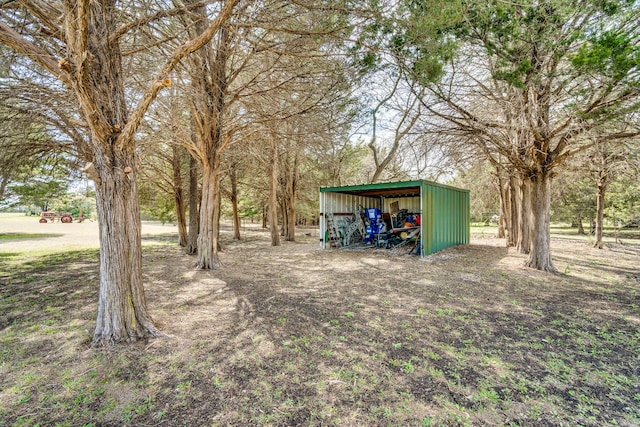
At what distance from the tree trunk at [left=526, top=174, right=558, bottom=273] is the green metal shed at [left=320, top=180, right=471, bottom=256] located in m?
2.93

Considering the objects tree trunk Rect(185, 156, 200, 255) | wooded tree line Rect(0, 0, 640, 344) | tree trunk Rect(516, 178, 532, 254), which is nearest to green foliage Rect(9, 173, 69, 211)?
wooded tree line Rect(0, 0, 640, 344)

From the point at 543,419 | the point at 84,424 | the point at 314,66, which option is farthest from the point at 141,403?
the point at 314,66

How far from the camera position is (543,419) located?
84.5 inches

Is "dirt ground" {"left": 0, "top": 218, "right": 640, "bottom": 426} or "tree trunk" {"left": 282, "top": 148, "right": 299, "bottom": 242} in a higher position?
"tree trunk" {"left": 282, "top": 148, "right": 299, "bottom": 242}

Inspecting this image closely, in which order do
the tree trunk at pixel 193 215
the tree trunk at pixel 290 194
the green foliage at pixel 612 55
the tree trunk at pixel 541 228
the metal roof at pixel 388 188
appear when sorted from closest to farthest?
the green foliage at pixel 612 55
the tree trunk at pixel 541 228
the metal roof at pixel 388 188
the tree trunk at pixel 193 215
the tree trunk at pixel 290 194

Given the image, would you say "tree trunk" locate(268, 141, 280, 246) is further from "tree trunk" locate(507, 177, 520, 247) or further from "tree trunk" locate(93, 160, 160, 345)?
"tree trunk" locate(507, 177, 520, 247)

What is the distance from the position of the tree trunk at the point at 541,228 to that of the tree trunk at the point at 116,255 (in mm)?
8745

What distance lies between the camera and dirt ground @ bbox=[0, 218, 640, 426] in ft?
7.30

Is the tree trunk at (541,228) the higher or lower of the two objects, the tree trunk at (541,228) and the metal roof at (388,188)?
the lower

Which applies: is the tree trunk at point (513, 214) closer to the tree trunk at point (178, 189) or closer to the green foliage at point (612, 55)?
the green foliage at point (612, 55)

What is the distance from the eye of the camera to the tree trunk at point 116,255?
3.31 metres

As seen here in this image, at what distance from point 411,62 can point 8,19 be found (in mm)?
5845

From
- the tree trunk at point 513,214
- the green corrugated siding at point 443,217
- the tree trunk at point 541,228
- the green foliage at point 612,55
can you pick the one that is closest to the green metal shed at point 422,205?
the green corrugated siding at point 443,217

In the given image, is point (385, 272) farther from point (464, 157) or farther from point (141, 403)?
point (141, 403)
